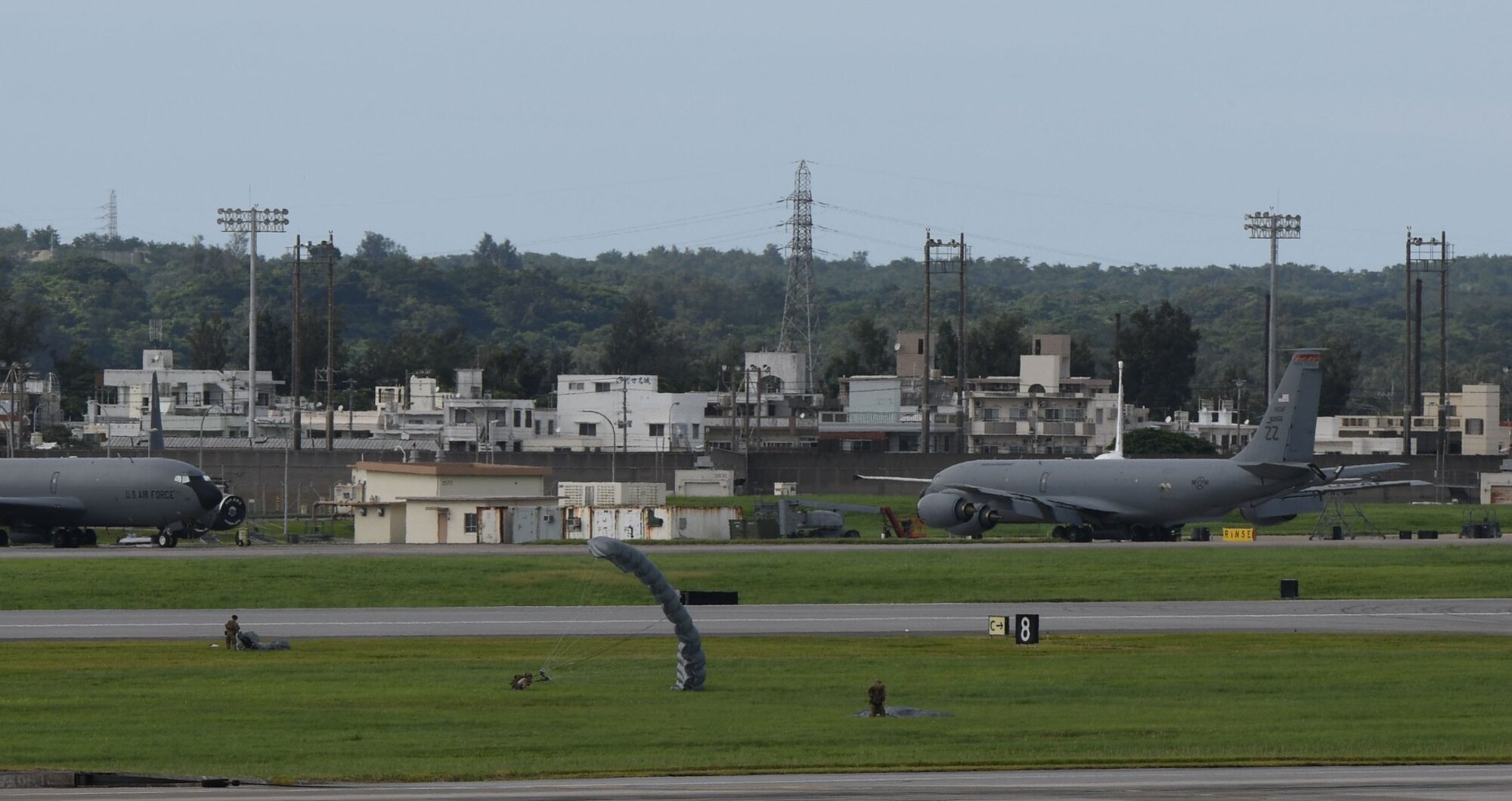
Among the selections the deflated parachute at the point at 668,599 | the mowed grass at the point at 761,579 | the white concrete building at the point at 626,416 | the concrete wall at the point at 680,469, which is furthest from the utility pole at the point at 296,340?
the deflated parachute at the point at 668,599

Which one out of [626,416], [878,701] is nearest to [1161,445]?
[626,416]

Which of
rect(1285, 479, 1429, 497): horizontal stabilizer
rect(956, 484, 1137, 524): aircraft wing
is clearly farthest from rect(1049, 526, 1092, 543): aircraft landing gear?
rect(1285, 479, 1429, 497): horizontal stabilizer

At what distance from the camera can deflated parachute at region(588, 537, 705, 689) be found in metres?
33.0

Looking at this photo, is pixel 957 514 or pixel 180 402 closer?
pixel 957 514

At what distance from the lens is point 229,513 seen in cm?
7956

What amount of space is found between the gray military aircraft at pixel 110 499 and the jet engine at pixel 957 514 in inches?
1125

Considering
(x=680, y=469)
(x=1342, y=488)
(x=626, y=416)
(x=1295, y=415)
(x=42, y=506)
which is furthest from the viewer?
(x=626, y=416)

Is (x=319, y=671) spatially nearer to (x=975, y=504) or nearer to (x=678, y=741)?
(x=678, y=741)

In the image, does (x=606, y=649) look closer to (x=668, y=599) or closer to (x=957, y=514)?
(x=668, y=599)

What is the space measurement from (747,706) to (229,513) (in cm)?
5126

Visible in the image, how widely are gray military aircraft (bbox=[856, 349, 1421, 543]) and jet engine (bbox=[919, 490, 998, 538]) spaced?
0.03 m

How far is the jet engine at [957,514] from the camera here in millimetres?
83750

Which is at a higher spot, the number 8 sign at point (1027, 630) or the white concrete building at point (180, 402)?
the white concrete building at point (180, 402)

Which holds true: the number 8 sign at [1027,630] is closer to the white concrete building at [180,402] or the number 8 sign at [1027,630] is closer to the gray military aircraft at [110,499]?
the gray military aircraft at [110,499]
